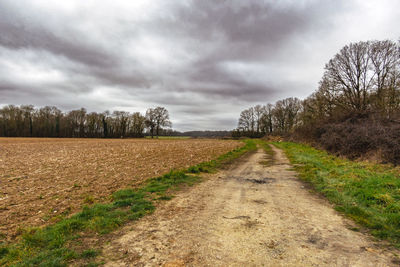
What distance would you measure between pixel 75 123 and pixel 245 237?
113712mm

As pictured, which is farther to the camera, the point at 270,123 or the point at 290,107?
the point at 270,123

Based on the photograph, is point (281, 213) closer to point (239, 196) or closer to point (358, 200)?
point (239, 196)

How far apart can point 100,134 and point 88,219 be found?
107345 mm

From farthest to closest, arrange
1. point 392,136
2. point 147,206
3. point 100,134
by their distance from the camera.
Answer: point 100,134 → point 392,136 → point 147,206

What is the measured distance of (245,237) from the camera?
4484 millimetres

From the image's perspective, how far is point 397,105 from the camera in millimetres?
23781

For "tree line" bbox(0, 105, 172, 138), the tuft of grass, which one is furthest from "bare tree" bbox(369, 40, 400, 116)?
"tree line" bbox(0, 105, 172, 138)

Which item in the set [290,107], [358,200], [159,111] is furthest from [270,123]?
[358,200]

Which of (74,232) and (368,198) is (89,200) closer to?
(74,232)

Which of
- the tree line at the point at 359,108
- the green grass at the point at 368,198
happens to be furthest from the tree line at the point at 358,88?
the green grass at the point at 368,198

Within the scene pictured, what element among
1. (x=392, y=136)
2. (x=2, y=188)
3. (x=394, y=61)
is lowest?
(x=2, y=188)

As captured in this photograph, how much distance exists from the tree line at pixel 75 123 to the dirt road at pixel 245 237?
85.2m

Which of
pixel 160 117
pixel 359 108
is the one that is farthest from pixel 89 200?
pixel 160 117

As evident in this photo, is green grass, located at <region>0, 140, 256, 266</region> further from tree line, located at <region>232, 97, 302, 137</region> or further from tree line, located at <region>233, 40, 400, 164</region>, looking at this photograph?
tree line, located at <region>232, 97, 302, 137</region>
